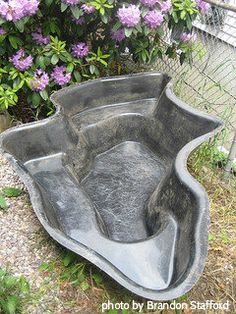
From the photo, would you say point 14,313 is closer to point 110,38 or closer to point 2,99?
point 2,99

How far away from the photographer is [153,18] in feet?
9.40

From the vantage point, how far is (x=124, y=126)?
3.19 meters

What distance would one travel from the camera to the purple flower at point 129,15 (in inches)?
109

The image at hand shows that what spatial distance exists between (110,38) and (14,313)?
7.42ft

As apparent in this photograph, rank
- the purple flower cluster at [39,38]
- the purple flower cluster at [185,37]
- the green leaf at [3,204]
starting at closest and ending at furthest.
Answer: the green leaf at [3,204] < the purple flower cluster at [39,38] < the purple flower cluster at [185,37]

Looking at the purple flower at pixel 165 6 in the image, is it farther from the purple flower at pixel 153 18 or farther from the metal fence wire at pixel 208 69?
the metal fence wire at pixel 208 69

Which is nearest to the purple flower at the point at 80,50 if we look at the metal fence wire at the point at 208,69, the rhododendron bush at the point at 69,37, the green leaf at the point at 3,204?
the rhododendron bush at the point at 69,37

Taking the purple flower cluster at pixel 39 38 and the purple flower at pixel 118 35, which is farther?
the purple flower at pixel 118 35

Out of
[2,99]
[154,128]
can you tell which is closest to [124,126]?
[154,128]

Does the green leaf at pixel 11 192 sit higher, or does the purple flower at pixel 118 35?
the purple flower at pixel 118 35

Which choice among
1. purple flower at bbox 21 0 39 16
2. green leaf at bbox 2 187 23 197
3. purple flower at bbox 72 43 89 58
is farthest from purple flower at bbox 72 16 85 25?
green leaf at bbox 2 187 23 197

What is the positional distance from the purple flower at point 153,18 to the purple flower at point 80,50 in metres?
0.57

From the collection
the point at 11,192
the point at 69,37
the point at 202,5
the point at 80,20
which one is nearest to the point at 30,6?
the point at 80,20

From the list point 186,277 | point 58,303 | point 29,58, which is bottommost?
point 58,303
